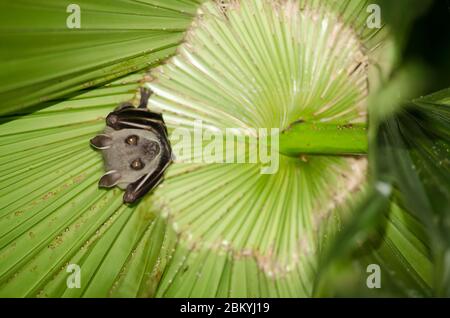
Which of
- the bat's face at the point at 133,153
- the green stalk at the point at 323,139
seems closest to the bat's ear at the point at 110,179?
the bat's face at the point at 133,153

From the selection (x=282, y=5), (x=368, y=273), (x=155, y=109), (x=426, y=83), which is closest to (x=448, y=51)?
(x=426, y=83)

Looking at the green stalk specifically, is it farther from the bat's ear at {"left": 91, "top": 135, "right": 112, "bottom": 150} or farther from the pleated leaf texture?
the bat's ear at {"left": 91, "top": 135, "right": 112, "bottom": 150}

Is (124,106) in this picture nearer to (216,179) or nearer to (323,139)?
(216,179)

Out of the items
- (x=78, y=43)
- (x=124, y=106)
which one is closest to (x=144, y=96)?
(x=124, y=106)

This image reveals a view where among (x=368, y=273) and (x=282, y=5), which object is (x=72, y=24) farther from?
(x=368, y=273)

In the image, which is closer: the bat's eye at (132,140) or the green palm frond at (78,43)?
the green palm frond at (78,43)

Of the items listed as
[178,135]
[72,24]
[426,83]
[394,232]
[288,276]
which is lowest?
[288,276]

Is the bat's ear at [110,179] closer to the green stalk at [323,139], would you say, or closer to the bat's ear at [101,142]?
the bat's ear at [101,142]

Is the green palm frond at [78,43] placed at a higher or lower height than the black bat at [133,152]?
higher
